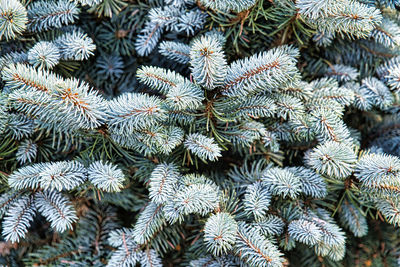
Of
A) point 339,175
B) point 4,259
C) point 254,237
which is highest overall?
point 339,175

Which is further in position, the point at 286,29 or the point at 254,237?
the point at 286,29

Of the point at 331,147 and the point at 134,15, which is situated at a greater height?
the point at 134,15

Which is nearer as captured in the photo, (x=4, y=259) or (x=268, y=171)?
(x=268, y=171)

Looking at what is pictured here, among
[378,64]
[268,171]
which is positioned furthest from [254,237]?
[378,64]

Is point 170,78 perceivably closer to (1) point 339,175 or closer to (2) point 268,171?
(2) point 268,171

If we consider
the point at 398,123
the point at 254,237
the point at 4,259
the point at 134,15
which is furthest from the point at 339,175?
the point at 4,259

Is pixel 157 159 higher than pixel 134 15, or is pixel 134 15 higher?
pixel 134 15

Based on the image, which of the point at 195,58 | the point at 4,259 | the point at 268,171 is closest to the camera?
the point at 195,58

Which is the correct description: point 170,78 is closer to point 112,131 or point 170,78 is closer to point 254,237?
point 112,131

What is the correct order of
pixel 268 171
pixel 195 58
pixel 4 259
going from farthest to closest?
pixel 4 259 < pixel 268 171 < pixel 195 58
